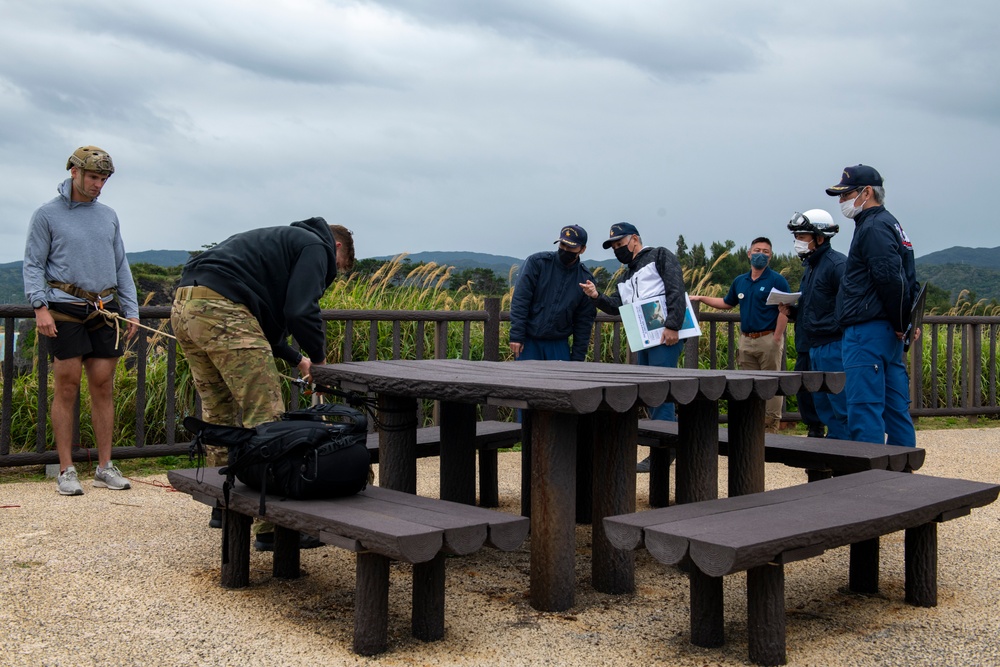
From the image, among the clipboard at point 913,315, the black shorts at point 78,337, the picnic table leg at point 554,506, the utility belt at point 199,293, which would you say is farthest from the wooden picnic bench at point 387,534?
the clipboard at point 913,315

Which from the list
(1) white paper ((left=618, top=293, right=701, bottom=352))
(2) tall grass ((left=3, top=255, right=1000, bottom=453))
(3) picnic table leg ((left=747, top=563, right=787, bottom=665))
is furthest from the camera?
(2) tall grass ((left=3, top=255, right=1000, bottom=453))

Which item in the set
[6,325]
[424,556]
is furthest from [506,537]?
[6,325]

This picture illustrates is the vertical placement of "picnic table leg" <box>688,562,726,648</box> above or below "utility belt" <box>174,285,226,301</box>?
below

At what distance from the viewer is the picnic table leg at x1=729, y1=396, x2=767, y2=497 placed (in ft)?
14.4

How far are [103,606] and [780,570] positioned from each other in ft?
8.35

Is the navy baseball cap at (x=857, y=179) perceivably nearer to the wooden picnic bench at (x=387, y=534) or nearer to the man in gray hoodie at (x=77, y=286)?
the wooden picnic bench at (x=387, y=534)

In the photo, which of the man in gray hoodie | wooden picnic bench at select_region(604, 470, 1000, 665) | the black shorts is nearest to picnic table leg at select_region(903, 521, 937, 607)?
wooden picnic bench at select_region(604, 470, 1000, 665)

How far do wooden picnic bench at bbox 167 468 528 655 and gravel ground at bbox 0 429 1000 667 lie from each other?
0.12m

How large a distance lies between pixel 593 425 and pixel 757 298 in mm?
4843

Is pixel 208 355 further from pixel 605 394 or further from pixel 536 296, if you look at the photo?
pixel 536 296

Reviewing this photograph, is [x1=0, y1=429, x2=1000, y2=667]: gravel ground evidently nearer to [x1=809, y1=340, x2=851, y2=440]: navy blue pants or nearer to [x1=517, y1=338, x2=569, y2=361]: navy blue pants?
[x1=809, y1=340, x2=851, y2=440]: navy blue pants

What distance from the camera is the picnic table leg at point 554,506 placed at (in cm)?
380

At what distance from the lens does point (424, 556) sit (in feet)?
10.2

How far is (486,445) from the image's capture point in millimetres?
5789
